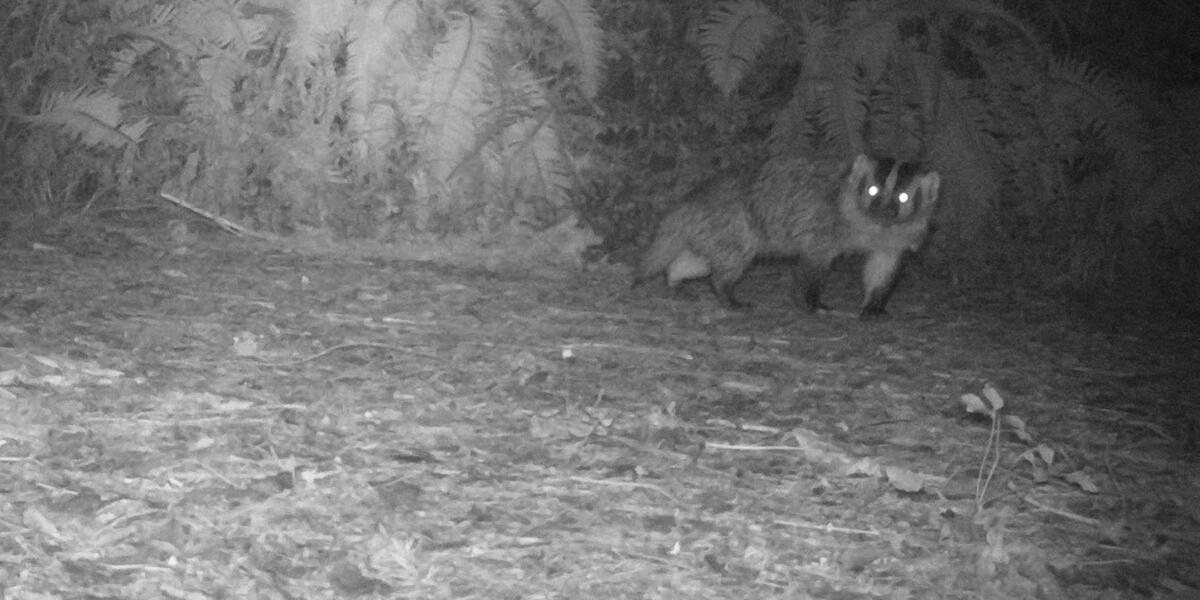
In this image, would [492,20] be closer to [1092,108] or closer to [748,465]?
[1092,108]

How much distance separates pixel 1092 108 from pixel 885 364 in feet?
9.84

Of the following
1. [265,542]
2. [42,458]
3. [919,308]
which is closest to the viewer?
[265,542]

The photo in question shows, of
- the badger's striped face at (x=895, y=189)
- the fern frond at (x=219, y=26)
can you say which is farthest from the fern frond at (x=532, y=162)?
the badger's striped face at (x=895, y=189)

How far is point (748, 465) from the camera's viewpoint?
500 cm

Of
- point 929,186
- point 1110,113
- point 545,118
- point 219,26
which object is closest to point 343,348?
point 545,118

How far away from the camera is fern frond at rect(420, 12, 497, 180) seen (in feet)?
27.3

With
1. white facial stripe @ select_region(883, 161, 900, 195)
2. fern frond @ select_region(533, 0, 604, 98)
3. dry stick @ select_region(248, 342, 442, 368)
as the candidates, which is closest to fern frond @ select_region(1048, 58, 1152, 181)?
white facial stripe @ select_region(883, 161, 900, 195)

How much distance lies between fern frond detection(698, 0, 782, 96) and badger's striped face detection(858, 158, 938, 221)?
1.06 metres

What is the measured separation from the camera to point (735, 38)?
824 centimetres

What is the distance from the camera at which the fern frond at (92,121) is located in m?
8.62

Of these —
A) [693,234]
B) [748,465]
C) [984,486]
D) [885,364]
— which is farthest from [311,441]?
[693,234]

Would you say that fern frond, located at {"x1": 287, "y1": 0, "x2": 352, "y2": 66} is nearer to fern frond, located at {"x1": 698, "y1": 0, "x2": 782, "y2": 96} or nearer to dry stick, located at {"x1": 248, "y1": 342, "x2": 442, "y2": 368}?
fern frond, located at {"x1": 698, "y1": 0, "x2": 782, "y2": 96}

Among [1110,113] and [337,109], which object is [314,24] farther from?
[1110,113]

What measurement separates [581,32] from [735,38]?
3.25 ft
